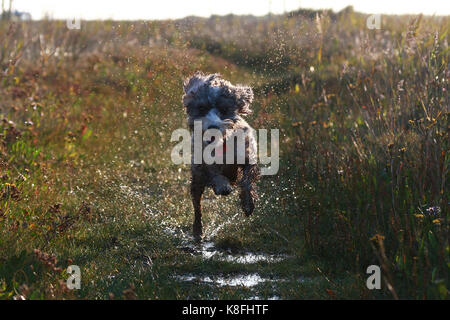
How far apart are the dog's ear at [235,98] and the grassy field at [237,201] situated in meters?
0.92

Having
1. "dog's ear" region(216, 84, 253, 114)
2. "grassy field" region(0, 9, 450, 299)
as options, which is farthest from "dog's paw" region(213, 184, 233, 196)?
"dog's ear" region(216, 84, 253, 114)

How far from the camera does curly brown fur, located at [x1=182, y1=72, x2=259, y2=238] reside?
5.82 m

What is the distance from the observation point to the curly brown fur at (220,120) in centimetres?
582

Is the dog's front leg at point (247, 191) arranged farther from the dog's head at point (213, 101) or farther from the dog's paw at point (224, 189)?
the dog's head at point (213, 101)

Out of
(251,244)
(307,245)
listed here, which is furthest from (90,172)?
(307,245)

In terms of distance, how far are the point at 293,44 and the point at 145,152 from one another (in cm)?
348

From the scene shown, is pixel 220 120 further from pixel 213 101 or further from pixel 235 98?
pixel 235 98

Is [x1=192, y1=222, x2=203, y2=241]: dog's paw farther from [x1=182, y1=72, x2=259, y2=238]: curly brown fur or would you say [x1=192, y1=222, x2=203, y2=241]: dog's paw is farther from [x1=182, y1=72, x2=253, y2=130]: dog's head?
[x1=182, y1=72, x2=253, y2=130]: dog's head

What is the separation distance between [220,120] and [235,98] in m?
0.61

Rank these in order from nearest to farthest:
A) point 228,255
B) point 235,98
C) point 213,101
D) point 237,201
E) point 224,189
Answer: point 228,255 → point 224,189 → point 213,101 → point 235,98 → point 237,201

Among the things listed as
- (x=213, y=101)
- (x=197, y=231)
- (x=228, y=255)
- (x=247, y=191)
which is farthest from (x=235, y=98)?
(x=228, y=255)

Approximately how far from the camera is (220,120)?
559cm

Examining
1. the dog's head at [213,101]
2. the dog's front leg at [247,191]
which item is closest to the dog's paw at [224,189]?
the dog's front leg at [247,191]

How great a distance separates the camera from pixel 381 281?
4.03m
